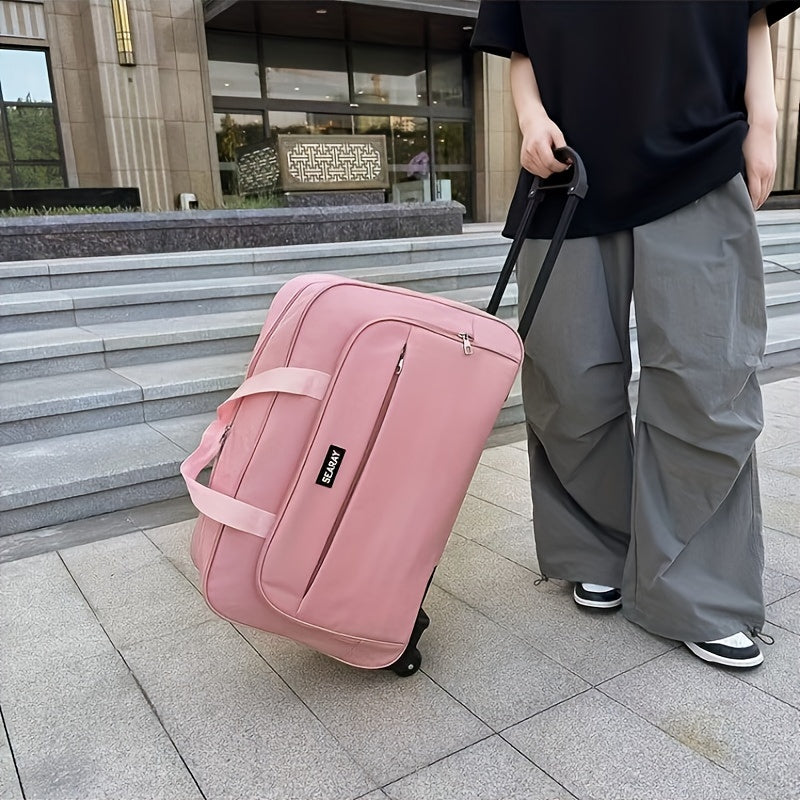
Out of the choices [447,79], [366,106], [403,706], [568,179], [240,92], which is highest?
[447,79]

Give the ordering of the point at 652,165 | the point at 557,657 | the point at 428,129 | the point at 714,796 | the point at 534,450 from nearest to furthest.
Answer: the point at 714,796
the point at 652,165
the point at 557,657
the point at 534,450
the point at 428,129

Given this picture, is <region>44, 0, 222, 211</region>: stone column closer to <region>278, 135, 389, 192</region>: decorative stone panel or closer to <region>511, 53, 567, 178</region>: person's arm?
<region>278, 135, 389, 192</region>: decorative stone panel

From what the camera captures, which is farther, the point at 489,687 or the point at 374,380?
the point at 489,687

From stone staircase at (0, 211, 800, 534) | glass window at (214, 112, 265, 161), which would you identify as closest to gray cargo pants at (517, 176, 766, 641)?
stone staircase at (0, 211, 800, 534)

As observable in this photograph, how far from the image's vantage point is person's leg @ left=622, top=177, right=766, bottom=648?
4.91 feet

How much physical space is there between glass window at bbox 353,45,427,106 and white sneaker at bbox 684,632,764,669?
13.1m

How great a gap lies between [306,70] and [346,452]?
12.9 m

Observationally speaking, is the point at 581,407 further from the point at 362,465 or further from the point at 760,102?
the point at 760,102

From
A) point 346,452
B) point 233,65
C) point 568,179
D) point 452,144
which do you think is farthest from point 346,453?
point 452,144

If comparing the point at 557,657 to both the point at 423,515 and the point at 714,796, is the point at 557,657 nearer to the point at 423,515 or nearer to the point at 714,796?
Result: the point at 714,796

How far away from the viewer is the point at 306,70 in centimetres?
1264

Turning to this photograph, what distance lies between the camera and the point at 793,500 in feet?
8.36

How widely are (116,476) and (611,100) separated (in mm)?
2123

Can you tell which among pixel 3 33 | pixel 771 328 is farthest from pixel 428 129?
pixel 771 328
